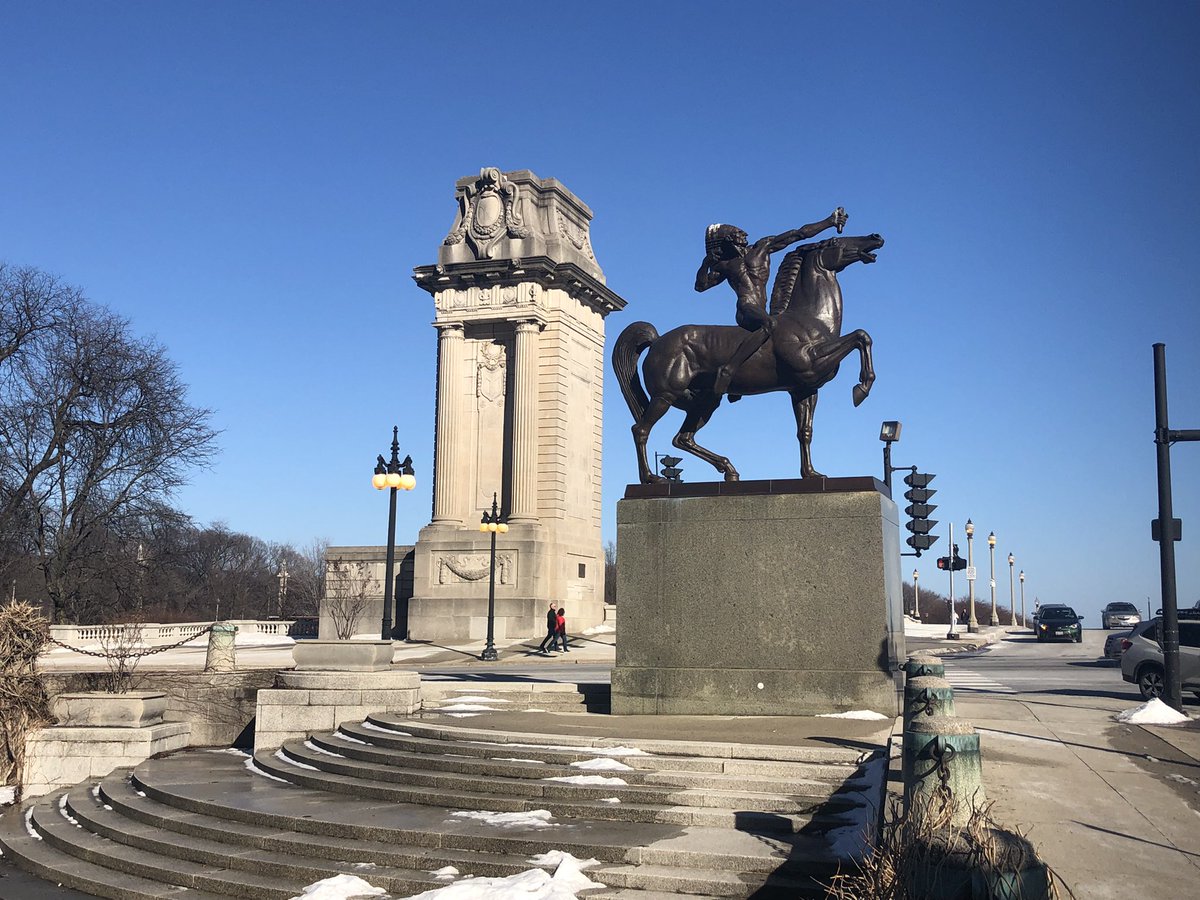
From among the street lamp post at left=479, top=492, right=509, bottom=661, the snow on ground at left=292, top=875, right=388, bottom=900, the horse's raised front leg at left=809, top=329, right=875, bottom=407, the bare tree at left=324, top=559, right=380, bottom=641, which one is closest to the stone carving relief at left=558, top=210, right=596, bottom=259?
the street lamp post at left=479, top=492, right=509, bottom=661

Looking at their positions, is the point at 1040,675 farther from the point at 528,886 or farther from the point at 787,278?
the point at 528,886

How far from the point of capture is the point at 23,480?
46562 mm

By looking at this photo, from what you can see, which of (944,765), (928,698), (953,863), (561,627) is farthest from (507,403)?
(953,863)

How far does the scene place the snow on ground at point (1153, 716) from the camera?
1320cm

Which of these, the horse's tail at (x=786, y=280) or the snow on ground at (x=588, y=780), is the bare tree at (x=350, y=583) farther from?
the snow on ground at (x=588, y=780)

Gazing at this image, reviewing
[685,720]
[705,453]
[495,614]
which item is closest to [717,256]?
[705,453]

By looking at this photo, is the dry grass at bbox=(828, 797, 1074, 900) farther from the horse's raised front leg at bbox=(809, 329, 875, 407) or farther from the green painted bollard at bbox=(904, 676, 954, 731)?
the horse's raised front leg at bbox=(809, 329, 875, 407)

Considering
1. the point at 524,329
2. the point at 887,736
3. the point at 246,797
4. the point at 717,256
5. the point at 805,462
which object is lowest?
the point at 246,797

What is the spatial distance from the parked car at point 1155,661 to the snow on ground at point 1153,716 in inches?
229

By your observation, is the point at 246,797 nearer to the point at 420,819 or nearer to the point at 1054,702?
the point at 420,819

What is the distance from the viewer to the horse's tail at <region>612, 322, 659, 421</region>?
A: 1612 cm

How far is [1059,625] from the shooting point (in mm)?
49219

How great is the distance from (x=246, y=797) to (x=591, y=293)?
135ft

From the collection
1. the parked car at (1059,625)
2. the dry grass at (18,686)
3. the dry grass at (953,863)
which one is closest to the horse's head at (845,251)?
the dry grass at (953,863)
